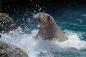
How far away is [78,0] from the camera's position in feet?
50.9

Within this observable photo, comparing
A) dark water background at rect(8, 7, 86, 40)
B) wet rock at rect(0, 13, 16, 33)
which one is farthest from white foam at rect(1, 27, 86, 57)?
dark water background at rect(8, 7, 86, 40)

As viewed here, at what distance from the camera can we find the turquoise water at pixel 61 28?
793 cm

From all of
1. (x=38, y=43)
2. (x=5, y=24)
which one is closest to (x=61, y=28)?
(x=5, y=24)

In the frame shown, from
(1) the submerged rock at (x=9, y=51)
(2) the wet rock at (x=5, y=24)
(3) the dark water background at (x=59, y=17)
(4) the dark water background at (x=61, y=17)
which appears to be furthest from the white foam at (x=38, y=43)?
(1) the submerged rock at (x=9, y=51)

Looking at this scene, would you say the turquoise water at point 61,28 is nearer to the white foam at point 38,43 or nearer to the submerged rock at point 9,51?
the white foam at point 38,43

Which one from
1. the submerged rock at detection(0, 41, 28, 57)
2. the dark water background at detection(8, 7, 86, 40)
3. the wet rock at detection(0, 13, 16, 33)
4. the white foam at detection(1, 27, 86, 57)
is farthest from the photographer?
the dark water background at detection(8, 7, 86, 40)

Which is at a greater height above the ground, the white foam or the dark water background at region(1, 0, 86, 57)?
the dark water background at region(1, 0, 86, 57)

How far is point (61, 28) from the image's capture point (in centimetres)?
1113

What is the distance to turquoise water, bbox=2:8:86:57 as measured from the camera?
7.93m

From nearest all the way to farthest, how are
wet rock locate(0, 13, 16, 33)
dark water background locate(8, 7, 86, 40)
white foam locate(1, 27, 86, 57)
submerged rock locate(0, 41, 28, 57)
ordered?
submerged rock locate(0, 41, 28, 57)
white foam locate(1, 27, 86, 57)
wet rock locate(0, 13, 16, 33)
dark water background locate(8, 7, 86, 40)

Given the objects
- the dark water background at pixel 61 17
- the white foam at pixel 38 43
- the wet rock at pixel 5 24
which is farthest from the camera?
the dark water background at pixel 61 17

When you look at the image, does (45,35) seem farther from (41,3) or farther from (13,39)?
(41,3)

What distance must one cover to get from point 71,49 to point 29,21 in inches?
162

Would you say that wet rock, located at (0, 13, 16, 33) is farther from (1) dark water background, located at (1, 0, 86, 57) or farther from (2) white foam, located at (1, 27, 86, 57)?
(1) dark water background, located at (1, 0, 86, 57)
